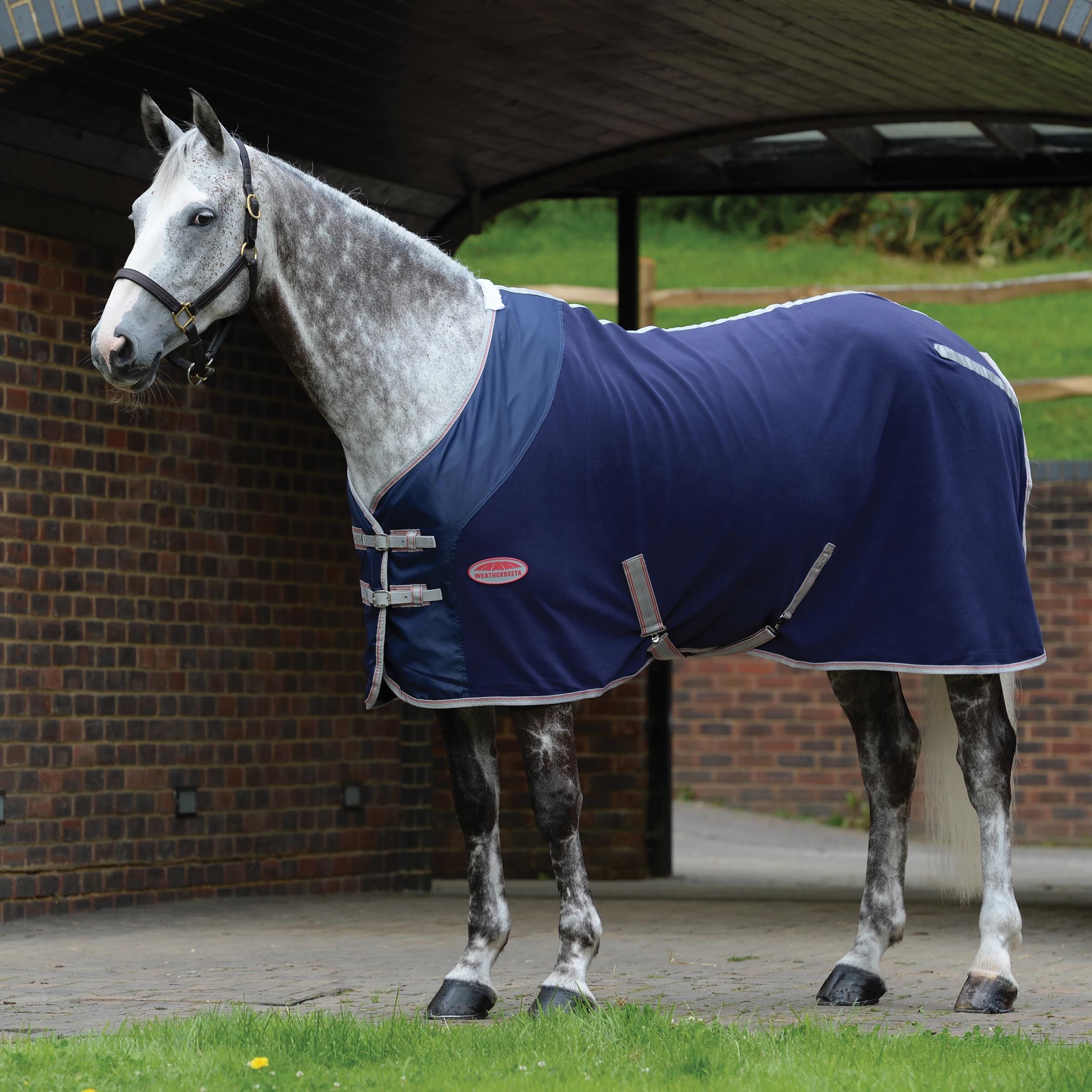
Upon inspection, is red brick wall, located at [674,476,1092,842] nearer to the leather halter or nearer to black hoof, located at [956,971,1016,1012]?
black hoof, located at [956,971,1016,1012]

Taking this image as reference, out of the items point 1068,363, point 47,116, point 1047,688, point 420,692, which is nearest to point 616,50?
point 47,116

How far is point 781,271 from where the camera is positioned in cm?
2856

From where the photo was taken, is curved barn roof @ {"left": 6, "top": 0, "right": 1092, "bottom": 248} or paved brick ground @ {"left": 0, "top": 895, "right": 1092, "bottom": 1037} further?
curved barn roof @ {"left": 6, "top": 0, "right": 1092, "bottom": 248}

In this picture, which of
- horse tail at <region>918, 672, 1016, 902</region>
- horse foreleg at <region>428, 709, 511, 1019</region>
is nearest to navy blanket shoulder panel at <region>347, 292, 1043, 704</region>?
horse foreleg at <region>428, 709, 511, 1019</region>

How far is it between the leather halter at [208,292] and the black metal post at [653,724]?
549 centimetres

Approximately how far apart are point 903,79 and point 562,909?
14.7 feet

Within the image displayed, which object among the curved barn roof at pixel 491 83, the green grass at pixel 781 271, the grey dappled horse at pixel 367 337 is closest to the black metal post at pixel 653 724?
the curved barn roof at pixel 491 83

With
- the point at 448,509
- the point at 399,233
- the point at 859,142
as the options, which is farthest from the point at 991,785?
the point at 859,142

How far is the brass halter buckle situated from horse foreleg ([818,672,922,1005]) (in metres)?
2.38

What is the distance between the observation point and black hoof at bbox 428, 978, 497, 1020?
4.95m

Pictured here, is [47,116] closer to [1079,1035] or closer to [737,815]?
[1079,1035]

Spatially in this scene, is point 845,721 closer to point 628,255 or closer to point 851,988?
point 628,255

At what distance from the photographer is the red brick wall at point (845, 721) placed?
13.8 meters

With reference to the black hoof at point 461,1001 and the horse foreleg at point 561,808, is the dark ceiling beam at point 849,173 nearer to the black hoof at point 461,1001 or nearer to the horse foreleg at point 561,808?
the horse foreleg at point 561,808
